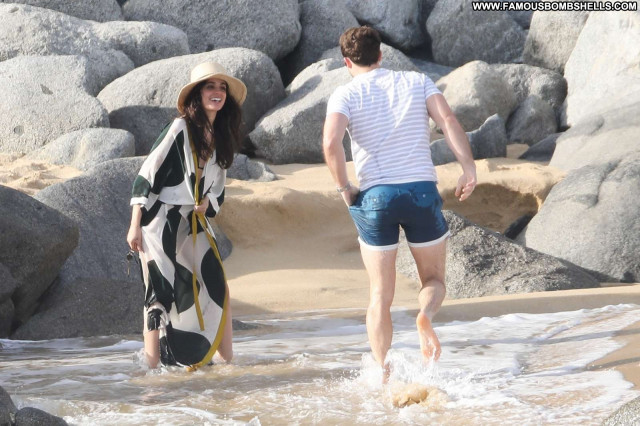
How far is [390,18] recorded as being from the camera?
1731cm

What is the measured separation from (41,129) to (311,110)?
3.40 meters

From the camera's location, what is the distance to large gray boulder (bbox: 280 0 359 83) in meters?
16.5

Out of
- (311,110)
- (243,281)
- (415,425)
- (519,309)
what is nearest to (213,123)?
(415,425)

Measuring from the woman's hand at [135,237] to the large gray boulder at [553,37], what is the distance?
1216 centimetres

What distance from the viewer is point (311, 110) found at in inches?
515

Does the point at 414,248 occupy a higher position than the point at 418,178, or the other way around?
the point at 418,178

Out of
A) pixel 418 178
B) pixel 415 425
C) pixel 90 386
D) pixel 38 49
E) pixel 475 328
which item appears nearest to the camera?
pixel 415 425

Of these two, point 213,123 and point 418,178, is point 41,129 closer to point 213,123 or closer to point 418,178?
point 213,123

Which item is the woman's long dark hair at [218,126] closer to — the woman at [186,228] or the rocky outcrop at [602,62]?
the woman at [186,228]

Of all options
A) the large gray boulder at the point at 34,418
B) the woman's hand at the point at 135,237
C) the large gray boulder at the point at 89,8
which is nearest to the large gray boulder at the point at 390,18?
the large gray boulder at the point at 89,8

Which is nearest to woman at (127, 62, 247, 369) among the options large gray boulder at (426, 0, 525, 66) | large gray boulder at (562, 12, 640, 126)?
large gray boulder at (562, 12, 640, 126)

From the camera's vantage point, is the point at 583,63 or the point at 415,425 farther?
the point at 583,63

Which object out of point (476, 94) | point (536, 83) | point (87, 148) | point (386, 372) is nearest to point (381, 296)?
point (386, 372)

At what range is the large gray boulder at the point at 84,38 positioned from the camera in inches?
560
